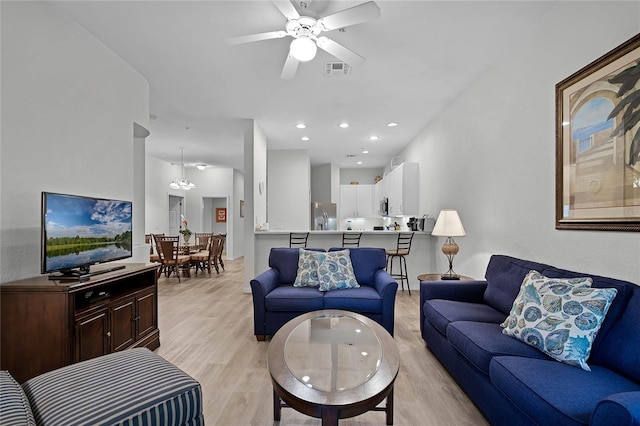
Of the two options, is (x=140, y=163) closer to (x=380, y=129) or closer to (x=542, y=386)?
(x=380, y=129)

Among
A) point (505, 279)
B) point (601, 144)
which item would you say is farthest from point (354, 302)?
point (601, 144)

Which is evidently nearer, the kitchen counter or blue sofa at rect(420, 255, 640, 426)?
blue sofa at rect(420, 255, 640, 426)

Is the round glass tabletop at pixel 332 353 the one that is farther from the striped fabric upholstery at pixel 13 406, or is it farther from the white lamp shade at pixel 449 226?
the white lamp shade at pixel 449 226

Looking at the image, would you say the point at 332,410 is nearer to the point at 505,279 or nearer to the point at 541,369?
the point at 541,369

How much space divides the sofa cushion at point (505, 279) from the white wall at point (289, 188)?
16.7 ft

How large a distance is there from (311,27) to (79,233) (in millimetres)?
2364

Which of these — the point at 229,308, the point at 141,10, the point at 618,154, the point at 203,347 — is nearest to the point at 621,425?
the point at 618,154

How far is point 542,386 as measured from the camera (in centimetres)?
146

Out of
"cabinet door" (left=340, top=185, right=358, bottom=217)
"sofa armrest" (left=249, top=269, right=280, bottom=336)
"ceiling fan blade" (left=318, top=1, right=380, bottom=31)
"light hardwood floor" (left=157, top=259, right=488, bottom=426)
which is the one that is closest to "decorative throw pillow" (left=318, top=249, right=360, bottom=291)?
"sofa armrest" (left=249, top=269, right=280, bottom=336)

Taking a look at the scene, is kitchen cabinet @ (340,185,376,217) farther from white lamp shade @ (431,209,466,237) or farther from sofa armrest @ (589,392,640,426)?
sofa armrest @ (589,392,640,426)

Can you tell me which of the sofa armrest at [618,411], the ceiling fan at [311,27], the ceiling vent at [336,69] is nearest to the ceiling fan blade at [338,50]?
the ceiling fan at [311,27]

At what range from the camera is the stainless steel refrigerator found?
8438 millimetres

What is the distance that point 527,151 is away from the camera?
9.32 feet

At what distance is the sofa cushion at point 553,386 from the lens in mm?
1312
